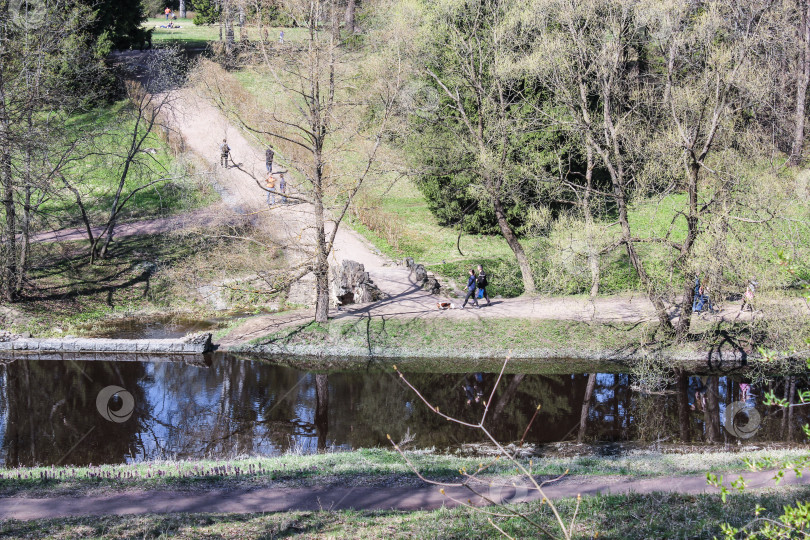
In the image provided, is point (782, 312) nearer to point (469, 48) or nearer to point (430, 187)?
point (469, 48)

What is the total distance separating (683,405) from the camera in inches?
670

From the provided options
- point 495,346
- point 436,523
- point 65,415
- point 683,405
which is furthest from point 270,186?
point 436,523

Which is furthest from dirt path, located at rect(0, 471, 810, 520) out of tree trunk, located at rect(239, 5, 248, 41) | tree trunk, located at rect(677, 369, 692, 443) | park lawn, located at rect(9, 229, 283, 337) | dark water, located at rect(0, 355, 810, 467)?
tree trunk, located at rect(239, 5, 248, 41)

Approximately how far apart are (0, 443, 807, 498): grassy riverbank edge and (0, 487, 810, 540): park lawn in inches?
47.9

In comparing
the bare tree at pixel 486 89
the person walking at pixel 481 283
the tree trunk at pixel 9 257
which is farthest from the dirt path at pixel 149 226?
the person walking at pixel 481 283

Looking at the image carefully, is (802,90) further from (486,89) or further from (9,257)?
(9,257)

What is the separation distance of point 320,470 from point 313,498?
1.40 meters

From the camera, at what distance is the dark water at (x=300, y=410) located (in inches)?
575

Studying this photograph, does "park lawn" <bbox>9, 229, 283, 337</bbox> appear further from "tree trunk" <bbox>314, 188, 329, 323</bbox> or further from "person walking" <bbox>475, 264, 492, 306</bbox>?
"person walking" <bbox>475, 264, 492, 306</bbox>

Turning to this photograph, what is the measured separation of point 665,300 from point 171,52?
18859 millimetres

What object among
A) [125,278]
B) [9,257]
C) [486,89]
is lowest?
[125,278]

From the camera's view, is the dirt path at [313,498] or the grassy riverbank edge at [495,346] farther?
the grassy riverbank edge at [495,346]

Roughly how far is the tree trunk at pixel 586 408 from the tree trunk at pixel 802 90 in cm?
1850

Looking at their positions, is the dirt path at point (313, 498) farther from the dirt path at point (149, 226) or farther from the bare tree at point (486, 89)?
the dirt path at point (149, 226)
